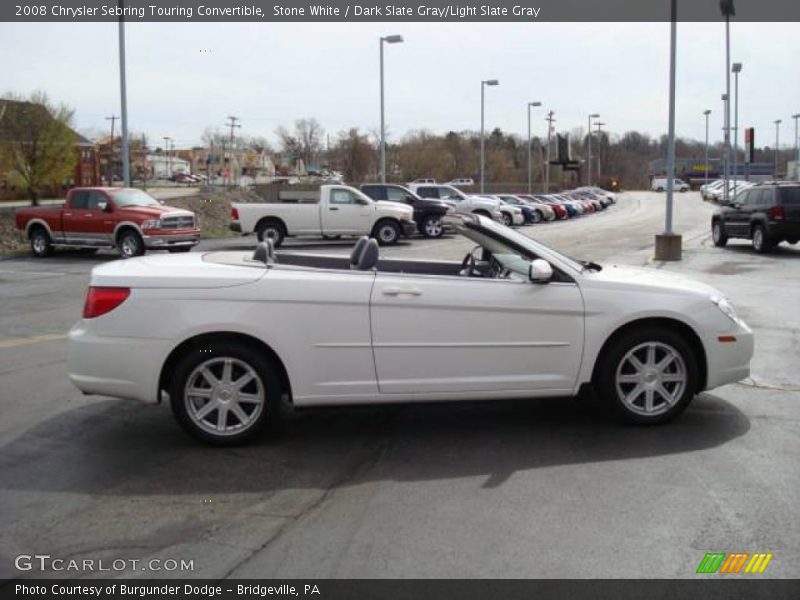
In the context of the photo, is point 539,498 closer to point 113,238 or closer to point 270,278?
point 270,278

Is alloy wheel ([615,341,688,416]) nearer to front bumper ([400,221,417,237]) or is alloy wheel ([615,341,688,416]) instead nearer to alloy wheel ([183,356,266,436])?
alloy wheel ([183,356,266,436])

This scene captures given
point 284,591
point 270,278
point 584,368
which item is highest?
point 270,278

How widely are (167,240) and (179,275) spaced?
15.9m

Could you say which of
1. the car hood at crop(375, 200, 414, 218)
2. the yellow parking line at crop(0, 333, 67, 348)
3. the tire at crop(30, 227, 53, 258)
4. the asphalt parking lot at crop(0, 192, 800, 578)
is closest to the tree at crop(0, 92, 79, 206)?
the tire at crop(30, 227, 53, 258)

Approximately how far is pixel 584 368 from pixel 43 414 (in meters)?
4.12

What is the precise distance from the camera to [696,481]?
4.69 meters

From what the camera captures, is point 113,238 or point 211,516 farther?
point 113,238

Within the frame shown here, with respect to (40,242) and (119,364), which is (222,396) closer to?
(119,364)

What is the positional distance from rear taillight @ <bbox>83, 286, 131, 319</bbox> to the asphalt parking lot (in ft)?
3.05

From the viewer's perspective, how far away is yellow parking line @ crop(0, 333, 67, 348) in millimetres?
9242

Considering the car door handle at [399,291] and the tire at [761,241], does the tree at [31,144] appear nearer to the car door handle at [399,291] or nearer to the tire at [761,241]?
the tire at [761,241]

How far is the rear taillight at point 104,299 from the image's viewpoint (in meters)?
5.33

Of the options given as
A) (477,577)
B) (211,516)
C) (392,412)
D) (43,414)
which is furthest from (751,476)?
(43,414)

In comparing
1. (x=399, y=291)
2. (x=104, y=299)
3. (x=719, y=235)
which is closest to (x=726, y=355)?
(x=399, y=291)
